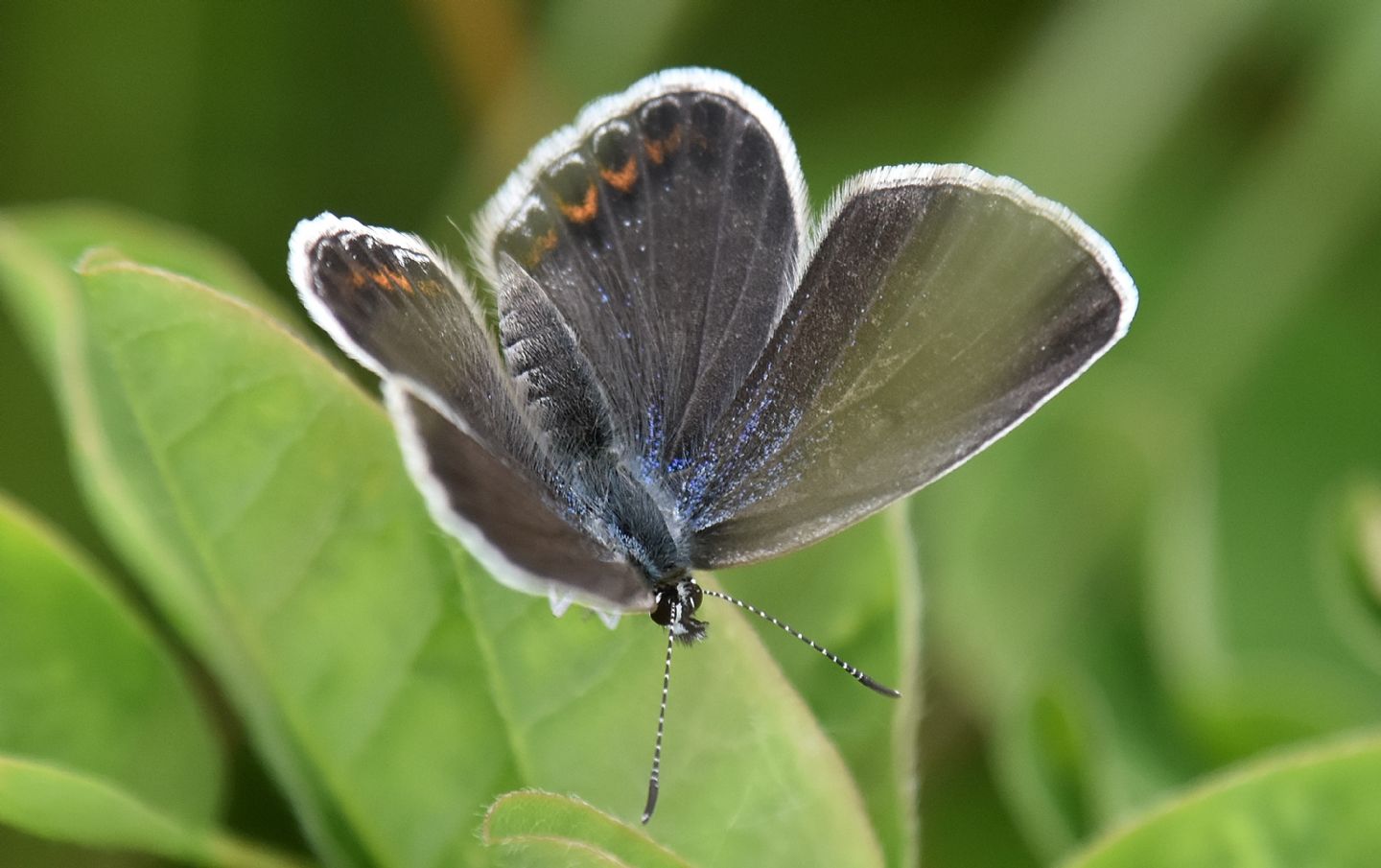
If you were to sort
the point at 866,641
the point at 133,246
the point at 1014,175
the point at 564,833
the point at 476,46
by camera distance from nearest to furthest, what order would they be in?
the point at 564,833, the point at 866,641, the point at 133,246, the point at 476,46, the point at 1014,175

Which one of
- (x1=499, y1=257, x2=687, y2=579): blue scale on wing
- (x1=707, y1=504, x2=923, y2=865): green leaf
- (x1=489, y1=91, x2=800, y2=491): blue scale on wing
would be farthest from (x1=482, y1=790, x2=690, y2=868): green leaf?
(x1=489, y1=91, x2=800, y2=491): blue scale on wing

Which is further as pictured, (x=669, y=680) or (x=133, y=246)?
(x=133, y=246)

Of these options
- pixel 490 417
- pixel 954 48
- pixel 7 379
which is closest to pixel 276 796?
pixel 490 417

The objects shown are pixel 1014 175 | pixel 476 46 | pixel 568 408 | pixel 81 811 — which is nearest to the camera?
pixel 81 811

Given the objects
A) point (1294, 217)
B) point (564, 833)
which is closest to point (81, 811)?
point (564, 833)

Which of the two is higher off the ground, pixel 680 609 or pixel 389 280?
pixel 389 280

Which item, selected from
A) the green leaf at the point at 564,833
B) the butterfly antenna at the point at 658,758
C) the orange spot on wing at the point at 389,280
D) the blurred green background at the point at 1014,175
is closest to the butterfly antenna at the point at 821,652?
the butterfly antenna at the point at 658,758

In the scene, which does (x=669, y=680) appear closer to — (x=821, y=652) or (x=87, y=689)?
(x=821, y=652)
